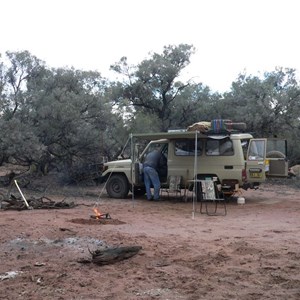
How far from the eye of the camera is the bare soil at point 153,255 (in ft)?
16.1

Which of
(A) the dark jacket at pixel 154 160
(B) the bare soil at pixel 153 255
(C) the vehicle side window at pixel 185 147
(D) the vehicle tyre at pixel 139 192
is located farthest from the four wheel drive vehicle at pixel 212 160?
(B) the bare soil at pixel 153 255

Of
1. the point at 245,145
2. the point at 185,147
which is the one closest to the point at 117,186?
the point at 185,147

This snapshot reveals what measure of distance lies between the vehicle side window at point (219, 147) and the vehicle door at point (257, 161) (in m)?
0.55

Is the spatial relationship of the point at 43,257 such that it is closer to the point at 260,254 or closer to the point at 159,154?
the point at 260,254

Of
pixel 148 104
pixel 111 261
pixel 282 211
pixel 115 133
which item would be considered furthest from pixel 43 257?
pixel 148 104

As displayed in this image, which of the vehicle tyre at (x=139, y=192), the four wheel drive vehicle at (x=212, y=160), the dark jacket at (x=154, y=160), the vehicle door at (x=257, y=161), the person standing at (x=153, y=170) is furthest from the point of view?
the vehicle tyre at (x=139, y=192)

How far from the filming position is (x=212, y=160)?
13023mm

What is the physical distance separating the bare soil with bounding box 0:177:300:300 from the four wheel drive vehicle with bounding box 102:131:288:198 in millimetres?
1673

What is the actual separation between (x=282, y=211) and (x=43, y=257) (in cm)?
701

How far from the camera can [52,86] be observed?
1656 centimetres

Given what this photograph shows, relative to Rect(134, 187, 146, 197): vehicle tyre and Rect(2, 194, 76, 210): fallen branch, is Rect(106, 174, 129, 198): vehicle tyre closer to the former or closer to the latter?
Rect(134, 187, 146, 197): vehicle tyre

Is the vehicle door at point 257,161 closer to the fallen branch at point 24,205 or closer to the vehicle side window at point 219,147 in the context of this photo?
the vehicle side window at point 219,147

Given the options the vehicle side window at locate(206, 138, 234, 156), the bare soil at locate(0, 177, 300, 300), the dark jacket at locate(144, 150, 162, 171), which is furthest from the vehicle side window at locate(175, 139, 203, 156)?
the bare soil at locate(0, 177, 300, 300)

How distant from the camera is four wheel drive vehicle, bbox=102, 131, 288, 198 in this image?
12664 mm
